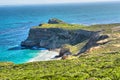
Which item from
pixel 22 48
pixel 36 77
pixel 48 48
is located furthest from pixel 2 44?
pixel 36 77

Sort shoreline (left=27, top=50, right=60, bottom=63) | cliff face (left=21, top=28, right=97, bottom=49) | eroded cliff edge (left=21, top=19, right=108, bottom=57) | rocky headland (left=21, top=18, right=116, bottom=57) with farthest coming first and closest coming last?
cliff face (left=21, top=28, right=97, bottom=49)
eroded cliff edge (left=21, top=19, right=108, bottom=57)
rocky headland (left=21, top=18, right=116, bottom=57)
shoreline (left=27, top=50, right=60, bottom=63)

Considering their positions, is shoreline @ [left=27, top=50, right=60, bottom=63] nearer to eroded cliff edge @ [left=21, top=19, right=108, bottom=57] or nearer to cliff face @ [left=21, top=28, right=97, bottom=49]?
eroded cliff edge @ [left=21, top=19, right=108, bottom=57]

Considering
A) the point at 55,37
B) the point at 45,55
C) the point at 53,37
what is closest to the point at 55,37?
the point at 55,37

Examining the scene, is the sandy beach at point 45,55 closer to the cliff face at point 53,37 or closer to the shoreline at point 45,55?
the shoreline at point 45,55

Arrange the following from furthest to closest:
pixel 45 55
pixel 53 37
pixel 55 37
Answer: pixel 53 37, pixel 55 37, pixel 45 55

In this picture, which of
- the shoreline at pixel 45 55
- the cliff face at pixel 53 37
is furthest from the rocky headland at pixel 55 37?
the shoreline at pixel 45 55

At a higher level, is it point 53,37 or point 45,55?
point 53,37

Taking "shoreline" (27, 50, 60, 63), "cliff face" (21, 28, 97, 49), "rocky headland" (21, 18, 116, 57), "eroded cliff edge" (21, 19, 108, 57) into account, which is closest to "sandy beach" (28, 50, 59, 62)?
"shoreline" (27, 50, 60, 63)

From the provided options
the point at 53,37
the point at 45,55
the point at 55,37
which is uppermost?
the point at 55,37

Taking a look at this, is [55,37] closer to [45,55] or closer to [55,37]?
[55,37]

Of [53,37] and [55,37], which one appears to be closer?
[55,37]
